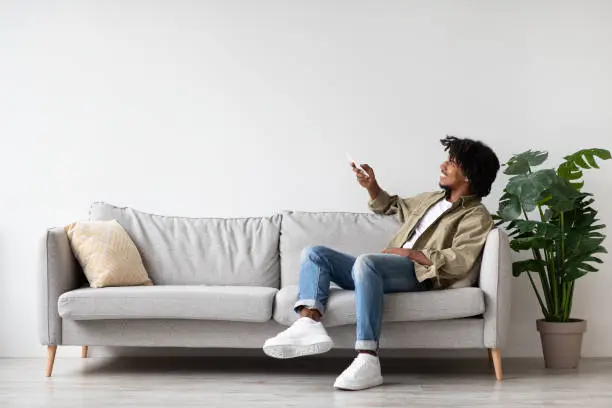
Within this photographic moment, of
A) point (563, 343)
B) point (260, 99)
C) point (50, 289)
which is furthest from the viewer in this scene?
point (260, 99)

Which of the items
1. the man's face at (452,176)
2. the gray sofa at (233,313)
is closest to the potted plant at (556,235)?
the man's face at (452,176)

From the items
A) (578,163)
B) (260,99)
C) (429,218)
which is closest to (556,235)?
(578,163)

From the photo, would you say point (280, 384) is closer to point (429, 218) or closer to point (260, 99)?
point (429, 218)

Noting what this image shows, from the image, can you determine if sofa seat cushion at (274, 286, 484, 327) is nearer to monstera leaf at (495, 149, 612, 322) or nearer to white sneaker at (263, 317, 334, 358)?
white sneaker at (263, 317, 334, 358)

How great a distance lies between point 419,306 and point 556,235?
0.82m

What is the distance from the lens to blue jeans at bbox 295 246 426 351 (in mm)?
3307

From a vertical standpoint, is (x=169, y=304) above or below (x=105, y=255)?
below

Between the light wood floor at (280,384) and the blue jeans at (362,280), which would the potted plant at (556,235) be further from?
the blue jeans at (362,280)

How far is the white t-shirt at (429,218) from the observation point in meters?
3.74

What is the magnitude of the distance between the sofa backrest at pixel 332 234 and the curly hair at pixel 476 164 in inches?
18.6

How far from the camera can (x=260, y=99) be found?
4395 mm

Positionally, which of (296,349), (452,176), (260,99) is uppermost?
(260,99)

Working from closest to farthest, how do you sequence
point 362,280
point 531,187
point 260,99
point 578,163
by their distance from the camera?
point 362,280 → point 531,187 → point 578,163 → point 260,99

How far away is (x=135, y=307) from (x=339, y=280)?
91cm
